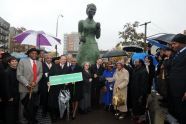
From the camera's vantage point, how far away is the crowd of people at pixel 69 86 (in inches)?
310

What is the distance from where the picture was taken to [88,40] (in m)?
11.7

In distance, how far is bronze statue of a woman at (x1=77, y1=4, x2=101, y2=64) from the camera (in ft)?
38.0

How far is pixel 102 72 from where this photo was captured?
11000mm

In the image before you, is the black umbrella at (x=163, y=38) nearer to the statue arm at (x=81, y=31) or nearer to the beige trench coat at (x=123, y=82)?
the beige trench coat at (x=123, y=82)

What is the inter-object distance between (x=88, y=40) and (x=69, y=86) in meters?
2.97

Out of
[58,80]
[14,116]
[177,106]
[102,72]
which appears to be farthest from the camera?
[102,72]

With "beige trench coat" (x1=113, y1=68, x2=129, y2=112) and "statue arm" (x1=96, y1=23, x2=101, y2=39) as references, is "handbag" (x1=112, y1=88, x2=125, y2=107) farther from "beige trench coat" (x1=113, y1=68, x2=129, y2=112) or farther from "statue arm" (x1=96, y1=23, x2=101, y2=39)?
"statue arm" (x1=96, y1=23, x2=101, y2=39)

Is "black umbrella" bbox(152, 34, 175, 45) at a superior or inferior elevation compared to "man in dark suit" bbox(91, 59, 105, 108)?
superior

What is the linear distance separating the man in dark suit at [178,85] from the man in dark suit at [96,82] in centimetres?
490

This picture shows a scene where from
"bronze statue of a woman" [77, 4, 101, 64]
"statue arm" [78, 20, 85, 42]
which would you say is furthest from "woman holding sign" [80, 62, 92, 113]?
"statue arm" [78, 20, 85, 42]

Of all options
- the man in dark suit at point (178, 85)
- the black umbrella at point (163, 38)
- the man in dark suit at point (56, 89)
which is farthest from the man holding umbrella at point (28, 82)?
the man in dark suit at point (178, 85)

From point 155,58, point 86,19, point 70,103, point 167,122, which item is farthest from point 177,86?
point 86,19

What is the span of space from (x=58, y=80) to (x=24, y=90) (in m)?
1.01

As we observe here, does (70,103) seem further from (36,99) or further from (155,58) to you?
(155,58)
